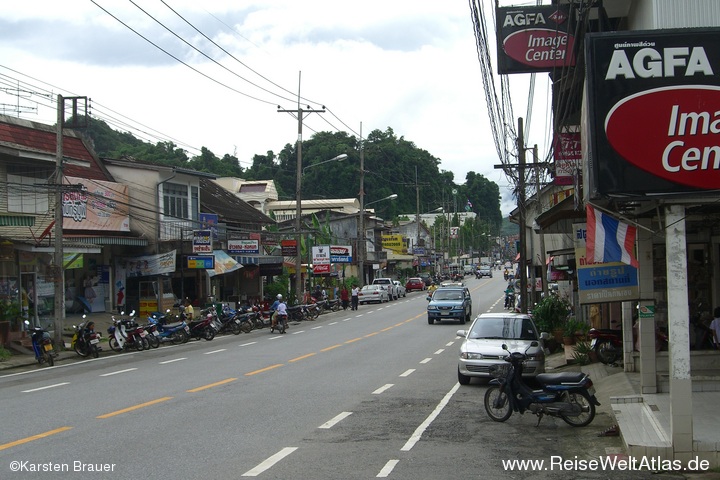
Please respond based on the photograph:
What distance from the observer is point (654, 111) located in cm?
952

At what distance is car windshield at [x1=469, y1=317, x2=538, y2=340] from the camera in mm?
17234

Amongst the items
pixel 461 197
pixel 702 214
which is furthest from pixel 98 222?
pixel 461 197

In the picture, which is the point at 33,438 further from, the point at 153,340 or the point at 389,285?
the point at 389,285

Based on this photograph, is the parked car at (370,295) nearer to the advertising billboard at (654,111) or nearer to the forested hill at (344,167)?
the forested hill at (344,167)

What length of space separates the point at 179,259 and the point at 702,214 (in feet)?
99.7

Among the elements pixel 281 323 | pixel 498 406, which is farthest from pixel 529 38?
pixel 281 323

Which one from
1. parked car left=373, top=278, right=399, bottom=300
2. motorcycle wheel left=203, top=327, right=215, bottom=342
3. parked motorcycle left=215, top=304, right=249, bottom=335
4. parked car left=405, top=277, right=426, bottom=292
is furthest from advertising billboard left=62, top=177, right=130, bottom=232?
parked car left=405, top=277, right=426, bottom=292

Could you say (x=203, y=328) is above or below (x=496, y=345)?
below

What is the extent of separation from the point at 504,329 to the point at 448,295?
2064 centimetres

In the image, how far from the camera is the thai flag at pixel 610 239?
404 inches

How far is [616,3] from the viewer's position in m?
13.8

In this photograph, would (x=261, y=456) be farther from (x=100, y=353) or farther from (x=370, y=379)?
(x=100, y=353)

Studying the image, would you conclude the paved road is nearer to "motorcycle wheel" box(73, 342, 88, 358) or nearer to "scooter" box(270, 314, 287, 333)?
"motorcycle wheel" box(73, 342, 88, 358)

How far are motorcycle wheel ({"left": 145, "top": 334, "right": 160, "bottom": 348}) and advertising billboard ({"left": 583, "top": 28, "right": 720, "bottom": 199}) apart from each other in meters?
20.5
